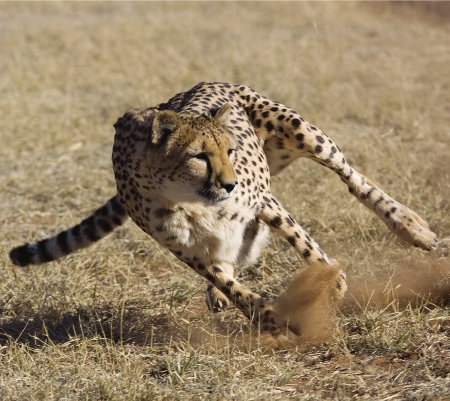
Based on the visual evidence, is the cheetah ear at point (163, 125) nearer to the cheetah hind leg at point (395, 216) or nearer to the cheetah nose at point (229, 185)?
the cheetah nose at point (229, 185)

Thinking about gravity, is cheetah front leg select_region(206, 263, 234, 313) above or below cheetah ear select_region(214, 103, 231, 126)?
below

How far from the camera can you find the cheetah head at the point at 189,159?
10.0 feet

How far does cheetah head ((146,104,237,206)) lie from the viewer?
3061 millimetres

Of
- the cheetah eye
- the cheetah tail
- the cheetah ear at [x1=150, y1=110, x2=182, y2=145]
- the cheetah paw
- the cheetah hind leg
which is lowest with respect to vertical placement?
the cheetah paw

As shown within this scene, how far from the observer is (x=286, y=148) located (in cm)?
398

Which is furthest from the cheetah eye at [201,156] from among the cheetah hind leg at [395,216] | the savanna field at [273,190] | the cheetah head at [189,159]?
the cheetah hind leg at [395,216]

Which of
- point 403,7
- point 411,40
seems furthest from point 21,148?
point 403,7

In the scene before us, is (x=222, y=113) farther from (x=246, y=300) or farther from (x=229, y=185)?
(x=246, y=300)

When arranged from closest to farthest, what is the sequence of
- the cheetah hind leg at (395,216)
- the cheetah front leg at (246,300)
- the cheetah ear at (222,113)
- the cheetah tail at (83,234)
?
the cheetah front leg at (246,300) < the cheetah ear at (222,113) < the cheetah hind leg at (395,216) < the cheetah tail at (83,234)

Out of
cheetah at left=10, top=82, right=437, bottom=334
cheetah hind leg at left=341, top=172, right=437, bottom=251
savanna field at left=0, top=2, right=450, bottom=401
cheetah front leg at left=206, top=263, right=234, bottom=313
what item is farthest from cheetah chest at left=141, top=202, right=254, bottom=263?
cheetah hind leg at left=341, top=172, right=437, bottom=251

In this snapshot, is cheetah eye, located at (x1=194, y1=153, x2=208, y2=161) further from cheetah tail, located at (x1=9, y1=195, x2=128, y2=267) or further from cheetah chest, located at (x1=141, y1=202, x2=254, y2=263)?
cheetah tail, located at (x1=9, y1=195, x2=128, y2=267)

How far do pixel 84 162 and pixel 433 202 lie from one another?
9.00 feet

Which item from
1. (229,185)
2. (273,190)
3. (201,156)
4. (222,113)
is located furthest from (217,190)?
(273,190)

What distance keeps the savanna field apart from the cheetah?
0.20m
